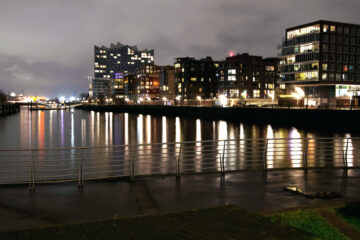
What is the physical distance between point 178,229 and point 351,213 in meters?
4.35

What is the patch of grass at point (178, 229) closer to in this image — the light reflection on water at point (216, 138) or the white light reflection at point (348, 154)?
the light reflection on water at point (216, 138)

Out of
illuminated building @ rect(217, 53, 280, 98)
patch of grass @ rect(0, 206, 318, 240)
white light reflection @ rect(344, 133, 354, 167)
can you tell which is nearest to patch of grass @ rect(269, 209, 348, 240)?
→ patch of grass @ rect(0, 206, 318, 240)

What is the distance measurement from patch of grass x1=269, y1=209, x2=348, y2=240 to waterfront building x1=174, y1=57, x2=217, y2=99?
170m

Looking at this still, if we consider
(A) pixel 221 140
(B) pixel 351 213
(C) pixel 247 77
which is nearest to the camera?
(B) pixel 351 213

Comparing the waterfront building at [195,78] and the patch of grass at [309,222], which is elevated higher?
the waterfront building at [195,78]

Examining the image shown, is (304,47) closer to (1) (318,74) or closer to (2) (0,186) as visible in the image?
(1) (318,74)

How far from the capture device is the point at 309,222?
305 inches

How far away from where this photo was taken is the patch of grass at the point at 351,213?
793 centimetres

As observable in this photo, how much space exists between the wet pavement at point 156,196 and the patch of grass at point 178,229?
0.93 m

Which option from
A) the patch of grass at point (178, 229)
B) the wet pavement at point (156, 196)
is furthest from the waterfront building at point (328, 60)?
the patch of grass at point (178, 229)

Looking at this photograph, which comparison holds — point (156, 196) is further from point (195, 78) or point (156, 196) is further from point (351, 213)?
point (195, 78)

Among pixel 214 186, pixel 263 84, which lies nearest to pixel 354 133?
pixel 214 186

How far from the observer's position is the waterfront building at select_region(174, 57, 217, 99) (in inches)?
7146

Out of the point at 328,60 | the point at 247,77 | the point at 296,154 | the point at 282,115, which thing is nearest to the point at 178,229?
the point at 296,154
